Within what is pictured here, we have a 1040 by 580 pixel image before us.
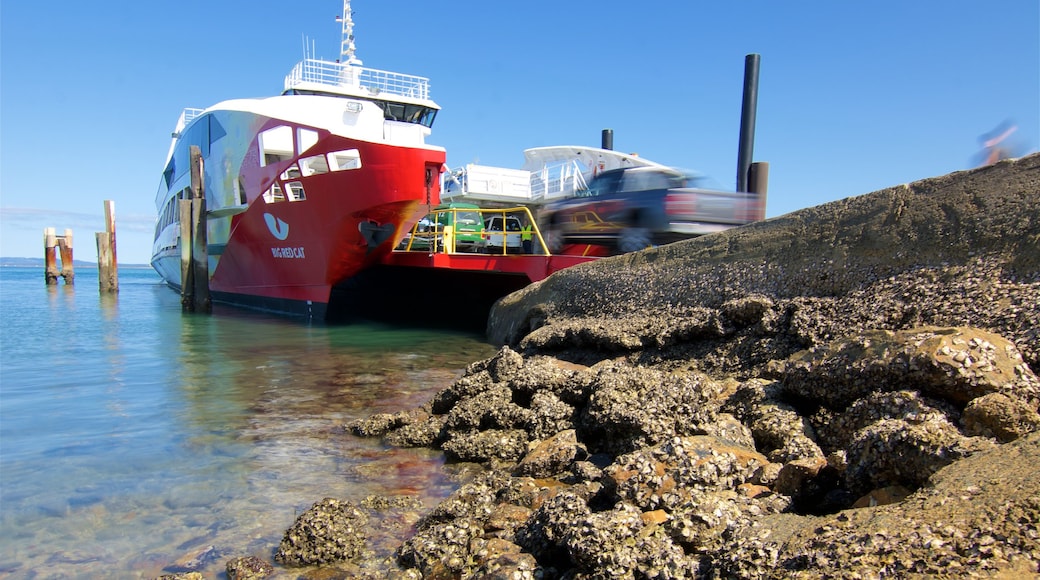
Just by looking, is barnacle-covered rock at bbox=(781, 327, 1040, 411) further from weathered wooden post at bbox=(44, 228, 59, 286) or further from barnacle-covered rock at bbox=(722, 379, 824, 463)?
weathered wooden post at bbox=(44, 228, 59, 286)

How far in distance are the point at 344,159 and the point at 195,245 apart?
6.76 meters

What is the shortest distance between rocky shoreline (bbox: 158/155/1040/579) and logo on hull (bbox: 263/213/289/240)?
9664 mm

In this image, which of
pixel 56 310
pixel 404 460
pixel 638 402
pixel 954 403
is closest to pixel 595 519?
pixel 638 402

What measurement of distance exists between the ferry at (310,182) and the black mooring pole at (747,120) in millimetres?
6125

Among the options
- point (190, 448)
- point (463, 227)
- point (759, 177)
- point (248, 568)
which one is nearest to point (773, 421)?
point (248, 568)

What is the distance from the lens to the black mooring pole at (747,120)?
1267 cm

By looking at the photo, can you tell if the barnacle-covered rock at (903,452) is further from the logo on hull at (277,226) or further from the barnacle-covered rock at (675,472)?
the logo on hull at (277,226)

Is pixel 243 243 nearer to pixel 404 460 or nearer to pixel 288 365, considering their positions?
pixel 288 365

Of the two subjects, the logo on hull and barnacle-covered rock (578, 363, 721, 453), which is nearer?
barnacle-covered rock (578, 363, 721, 453)

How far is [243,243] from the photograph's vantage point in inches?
635

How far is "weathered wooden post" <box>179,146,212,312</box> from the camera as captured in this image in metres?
17.4

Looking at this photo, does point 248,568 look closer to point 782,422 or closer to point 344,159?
point 782,422

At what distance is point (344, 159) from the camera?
529 inches

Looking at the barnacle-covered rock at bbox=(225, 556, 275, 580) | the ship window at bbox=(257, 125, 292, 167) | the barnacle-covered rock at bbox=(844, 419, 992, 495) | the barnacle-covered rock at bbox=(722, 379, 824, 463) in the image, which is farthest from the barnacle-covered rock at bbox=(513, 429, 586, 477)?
the ship window at bbox=(257, 125, 292, 167)
